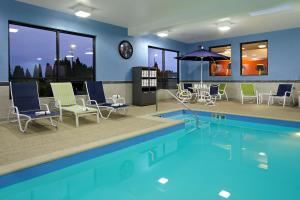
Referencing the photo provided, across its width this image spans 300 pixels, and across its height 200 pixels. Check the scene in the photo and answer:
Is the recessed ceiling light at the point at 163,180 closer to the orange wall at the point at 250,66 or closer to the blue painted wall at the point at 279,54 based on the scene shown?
the blue painted wall at the point at 279,54

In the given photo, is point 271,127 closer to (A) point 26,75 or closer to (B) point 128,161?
(B) point 128,161

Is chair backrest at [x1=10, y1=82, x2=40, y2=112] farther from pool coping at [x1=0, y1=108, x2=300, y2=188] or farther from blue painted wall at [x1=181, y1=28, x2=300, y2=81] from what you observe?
blue painted wall at [x1=181, y1=28, x2=300, y2=81]

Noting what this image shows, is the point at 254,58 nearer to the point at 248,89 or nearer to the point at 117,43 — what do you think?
Answer: the point at 248,89

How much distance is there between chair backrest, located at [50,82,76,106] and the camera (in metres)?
5.69

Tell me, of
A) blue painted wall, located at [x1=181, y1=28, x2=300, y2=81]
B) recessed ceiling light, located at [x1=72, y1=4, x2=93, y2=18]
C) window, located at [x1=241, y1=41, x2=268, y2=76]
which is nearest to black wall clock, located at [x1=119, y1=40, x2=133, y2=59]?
recessed ceiling light, located at [x1=72, y1=4, x2=93, y2=18]

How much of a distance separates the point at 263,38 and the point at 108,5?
6602 mm

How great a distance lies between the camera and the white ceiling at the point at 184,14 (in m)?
5.60

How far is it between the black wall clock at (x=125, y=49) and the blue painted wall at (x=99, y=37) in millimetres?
150

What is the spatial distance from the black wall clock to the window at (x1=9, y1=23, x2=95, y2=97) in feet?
3.65

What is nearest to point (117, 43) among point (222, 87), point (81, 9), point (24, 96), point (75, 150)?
A: point (81, 9)

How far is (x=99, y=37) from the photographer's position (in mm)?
7539

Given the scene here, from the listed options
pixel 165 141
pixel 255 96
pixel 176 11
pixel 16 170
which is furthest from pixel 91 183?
pixel 255 96

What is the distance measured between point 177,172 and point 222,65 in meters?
8.70

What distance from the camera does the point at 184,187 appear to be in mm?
2734
